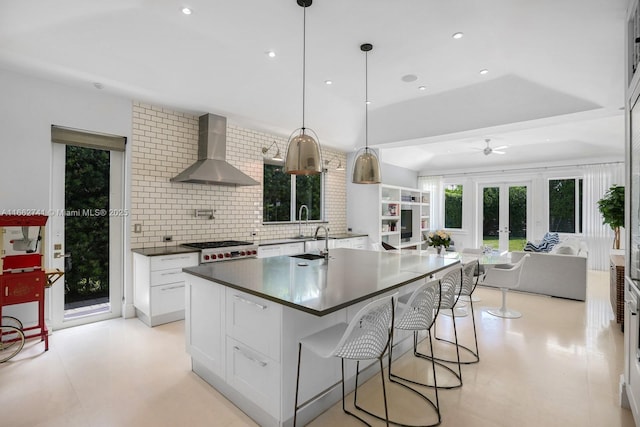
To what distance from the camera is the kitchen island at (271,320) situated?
1.92 metres

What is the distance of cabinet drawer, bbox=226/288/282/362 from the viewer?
1.94 m

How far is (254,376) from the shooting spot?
2.10m

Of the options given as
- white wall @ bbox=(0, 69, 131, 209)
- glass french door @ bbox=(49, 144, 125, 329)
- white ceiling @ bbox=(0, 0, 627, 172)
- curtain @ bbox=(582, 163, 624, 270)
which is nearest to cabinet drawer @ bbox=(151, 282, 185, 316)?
glass french door @ bbox=(49, 144, 125, 329)

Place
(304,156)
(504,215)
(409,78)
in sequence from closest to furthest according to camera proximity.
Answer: (304,156) < (409,78) < (504,215)

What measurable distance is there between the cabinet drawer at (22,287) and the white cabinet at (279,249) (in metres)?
2.55

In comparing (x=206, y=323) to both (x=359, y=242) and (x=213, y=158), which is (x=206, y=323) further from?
(x=359, y=242)

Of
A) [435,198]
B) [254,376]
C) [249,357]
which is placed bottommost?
[254,376]

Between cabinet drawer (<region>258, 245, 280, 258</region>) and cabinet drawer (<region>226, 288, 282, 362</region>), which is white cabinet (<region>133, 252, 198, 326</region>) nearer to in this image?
cabinet drawer (<region>258, 245, 280, 258</region>)

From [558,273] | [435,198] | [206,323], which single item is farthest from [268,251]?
[435,198]

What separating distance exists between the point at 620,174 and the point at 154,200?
9.35 m

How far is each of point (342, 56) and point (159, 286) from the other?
3.49 m

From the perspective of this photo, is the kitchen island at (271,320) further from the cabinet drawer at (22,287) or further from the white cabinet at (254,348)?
the cabinet drawer at (22,287)

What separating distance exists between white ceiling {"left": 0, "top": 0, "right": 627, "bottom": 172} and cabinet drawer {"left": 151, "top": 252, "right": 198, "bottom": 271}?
2015 mm

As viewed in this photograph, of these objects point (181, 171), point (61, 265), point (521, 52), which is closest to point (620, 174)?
point (521, 52)
